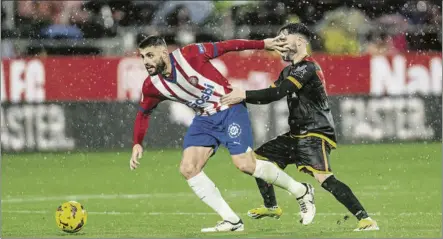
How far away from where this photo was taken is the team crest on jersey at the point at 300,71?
1020cm

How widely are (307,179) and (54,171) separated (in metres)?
3.76

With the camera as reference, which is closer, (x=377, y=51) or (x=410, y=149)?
(x=410, y=149)

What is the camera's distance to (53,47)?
792 inches

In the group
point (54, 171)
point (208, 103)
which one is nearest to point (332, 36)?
point (54, 171)

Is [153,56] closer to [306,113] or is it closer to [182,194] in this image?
[306,113]

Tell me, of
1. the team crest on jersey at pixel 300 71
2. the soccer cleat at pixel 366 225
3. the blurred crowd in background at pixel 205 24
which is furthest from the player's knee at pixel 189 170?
the blurred crowd in background at pixel 205 24

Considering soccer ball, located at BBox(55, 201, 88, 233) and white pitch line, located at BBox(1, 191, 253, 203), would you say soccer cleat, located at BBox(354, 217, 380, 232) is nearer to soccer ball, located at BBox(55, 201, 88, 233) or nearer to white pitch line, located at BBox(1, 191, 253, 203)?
soccer ball, located at BBox(55, 201, 88, 233)

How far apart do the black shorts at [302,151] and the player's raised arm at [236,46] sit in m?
0.80

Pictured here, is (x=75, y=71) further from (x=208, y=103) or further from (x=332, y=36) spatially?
(x=208, y=103)

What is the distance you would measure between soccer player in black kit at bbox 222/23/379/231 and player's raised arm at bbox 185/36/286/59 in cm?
7

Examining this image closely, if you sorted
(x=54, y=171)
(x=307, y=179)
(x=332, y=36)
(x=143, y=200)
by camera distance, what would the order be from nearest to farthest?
1. (x=143, y=200)
2. (x=307, y=179)
3. (x=54, y=171)
4. (x=332, y=36)

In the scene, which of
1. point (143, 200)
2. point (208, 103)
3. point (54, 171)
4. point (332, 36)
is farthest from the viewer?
point (332, 36)

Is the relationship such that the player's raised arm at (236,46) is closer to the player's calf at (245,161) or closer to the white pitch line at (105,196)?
the player's calf at (245,161)

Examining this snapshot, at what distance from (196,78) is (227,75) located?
9.47m
